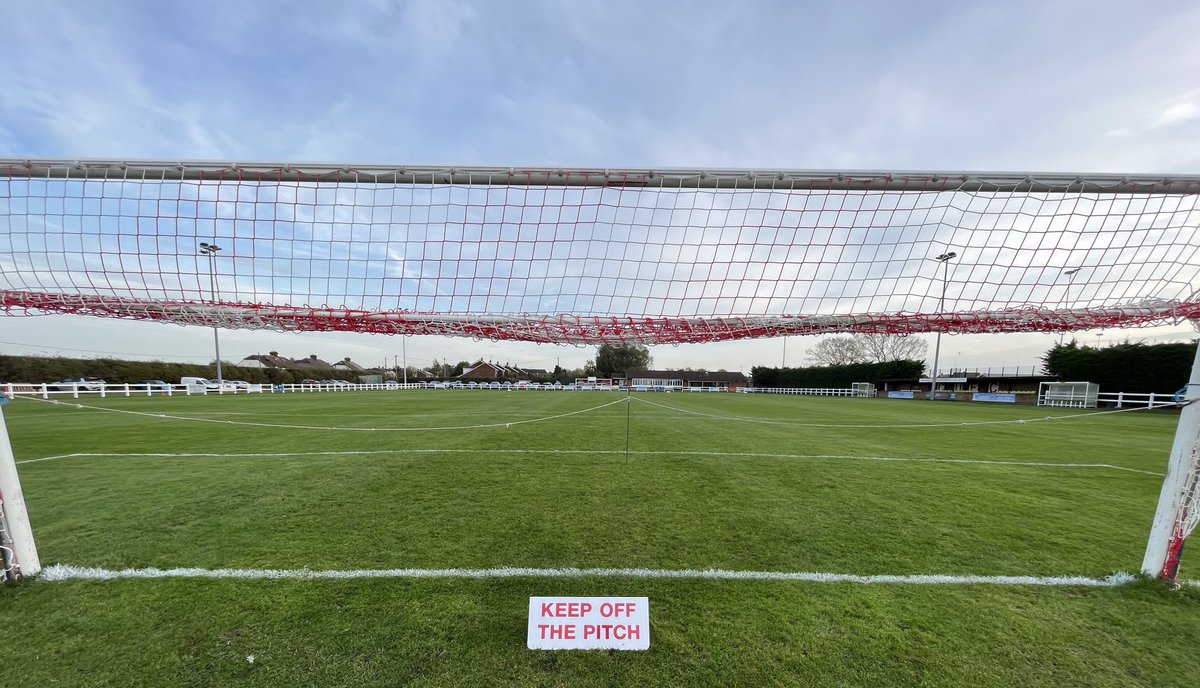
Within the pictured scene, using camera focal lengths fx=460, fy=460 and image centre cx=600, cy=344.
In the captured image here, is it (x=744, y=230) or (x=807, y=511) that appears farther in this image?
(x=807, y=511)

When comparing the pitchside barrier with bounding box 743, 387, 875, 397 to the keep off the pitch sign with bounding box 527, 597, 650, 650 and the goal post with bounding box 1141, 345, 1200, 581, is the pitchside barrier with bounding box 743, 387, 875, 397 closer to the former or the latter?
the goal post with bounding box 1141, 345, 1200, 581

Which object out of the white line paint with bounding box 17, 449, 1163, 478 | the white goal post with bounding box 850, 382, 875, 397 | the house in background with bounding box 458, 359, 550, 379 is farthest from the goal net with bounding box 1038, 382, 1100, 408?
the house in background with bounding box 458, 359, 550, 379

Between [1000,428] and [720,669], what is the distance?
15.3 m

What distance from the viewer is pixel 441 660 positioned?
2225mm

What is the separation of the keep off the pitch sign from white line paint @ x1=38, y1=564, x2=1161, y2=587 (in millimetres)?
689

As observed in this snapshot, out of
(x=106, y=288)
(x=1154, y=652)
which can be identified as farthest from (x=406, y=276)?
(x=1154, y=652)

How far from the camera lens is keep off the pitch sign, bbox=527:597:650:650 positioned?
7.72 feet

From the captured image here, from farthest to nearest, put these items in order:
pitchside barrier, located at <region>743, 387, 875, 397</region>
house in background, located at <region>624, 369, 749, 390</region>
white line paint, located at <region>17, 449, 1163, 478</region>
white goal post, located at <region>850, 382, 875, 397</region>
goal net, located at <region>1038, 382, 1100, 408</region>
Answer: house in background, located at <region>624, 369, 749, 390</region> < pitchside barrier, located at <region>743, 387, 875, 397</region> < white goal post, located at <region>850, 382, 875, 397</region> < goal net, located at <region>1038, 382, 1100, 408</region> < white line paint, located at <region>17, 449, 1163, 478</region>

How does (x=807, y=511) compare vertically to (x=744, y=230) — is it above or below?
below

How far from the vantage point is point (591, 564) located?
3.33 meters

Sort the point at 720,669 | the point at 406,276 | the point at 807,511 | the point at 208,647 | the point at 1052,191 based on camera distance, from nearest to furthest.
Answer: the point at 720,669 → the point at 208,647 → the point at 1052,191 → the point at 406,276 → the point at 807,511

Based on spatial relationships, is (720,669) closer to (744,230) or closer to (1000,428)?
(744,230)

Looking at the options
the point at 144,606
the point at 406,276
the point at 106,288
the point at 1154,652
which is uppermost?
the point at 406,276

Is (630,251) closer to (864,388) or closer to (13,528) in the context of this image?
(13,528)
